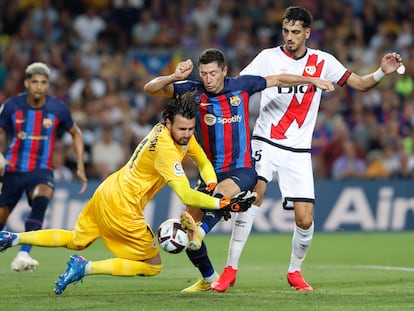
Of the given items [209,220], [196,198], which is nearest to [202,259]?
[209,220]

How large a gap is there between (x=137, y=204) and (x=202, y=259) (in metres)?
0.96

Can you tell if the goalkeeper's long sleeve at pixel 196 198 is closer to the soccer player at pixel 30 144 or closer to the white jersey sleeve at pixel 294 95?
the white jersey sleeve at pixel 294 95

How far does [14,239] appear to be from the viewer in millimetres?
9523

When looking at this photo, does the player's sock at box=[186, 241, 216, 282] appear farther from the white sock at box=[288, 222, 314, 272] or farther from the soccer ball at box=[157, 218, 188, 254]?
the white sock at box=[288, 222, 314, 272]

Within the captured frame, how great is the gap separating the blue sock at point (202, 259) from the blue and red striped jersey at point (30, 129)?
3.58 m

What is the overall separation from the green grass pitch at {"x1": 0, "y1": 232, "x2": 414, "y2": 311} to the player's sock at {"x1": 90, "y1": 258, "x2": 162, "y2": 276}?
0.80 ft

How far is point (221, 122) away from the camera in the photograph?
394 inches

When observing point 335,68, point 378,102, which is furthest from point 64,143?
point 335,68

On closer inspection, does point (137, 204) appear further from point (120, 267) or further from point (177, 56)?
point (177, 56)

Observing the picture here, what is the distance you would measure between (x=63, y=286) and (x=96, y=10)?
48.7ft

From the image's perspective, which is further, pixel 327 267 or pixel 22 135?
pixel 327 267

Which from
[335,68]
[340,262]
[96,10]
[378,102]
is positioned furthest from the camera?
[96,10]

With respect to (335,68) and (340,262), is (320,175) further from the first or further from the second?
(335,68)

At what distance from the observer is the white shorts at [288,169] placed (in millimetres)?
10664
